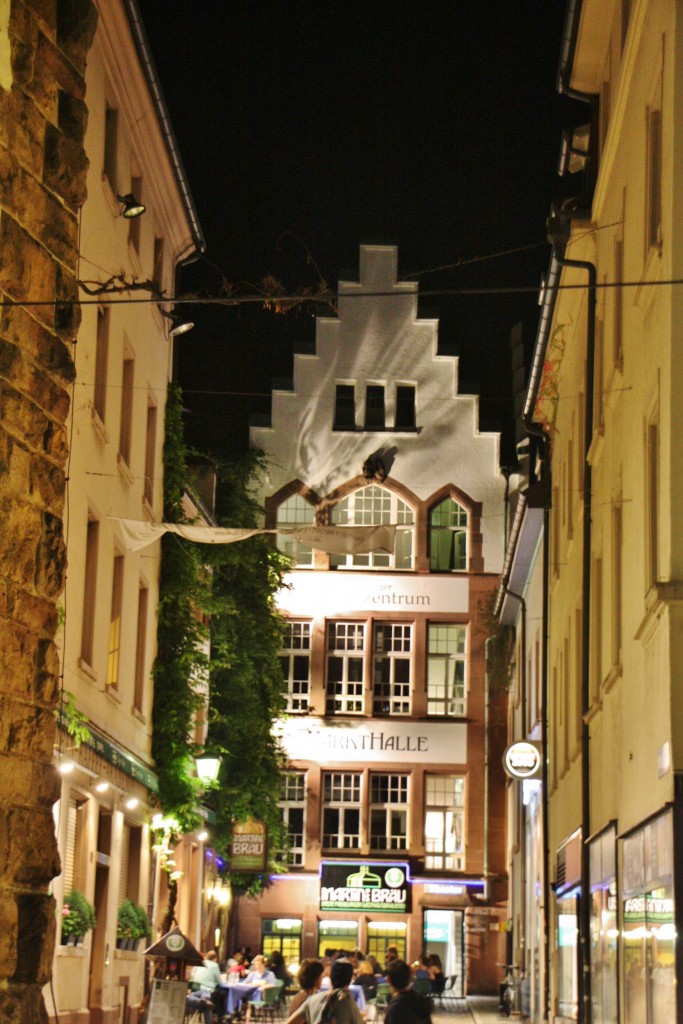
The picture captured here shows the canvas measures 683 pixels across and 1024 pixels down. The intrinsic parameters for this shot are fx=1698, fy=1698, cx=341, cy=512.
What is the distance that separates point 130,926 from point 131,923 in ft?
0.18

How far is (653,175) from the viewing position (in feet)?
45.6

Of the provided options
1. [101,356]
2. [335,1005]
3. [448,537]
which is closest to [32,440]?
[335,1005]

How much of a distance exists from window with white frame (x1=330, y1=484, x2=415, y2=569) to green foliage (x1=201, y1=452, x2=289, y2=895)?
24.1 ft

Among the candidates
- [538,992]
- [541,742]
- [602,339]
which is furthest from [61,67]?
[538,992]

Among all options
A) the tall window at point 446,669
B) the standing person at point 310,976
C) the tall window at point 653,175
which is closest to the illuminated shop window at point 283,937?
the tall window at point 446,669

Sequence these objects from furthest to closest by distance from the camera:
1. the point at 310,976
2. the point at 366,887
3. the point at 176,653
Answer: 1. the point at 366,887
2. the point at 176,653
3. the point at 310,976

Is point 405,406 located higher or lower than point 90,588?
higher

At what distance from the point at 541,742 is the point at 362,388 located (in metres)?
21.0

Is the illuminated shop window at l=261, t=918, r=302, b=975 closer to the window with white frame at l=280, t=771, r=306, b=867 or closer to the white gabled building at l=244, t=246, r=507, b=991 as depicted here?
the white gabled building at l=244, t=246, r=507, b=991

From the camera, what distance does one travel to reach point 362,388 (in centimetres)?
4678

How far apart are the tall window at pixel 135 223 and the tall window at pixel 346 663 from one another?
23.1 meters

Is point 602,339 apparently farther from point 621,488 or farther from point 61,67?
point 61,67

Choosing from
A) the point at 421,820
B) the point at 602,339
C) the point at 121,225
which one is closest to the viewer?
the point at 602,339

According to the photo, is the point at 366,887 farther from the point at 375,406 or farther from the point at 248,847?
the point at 375,406
